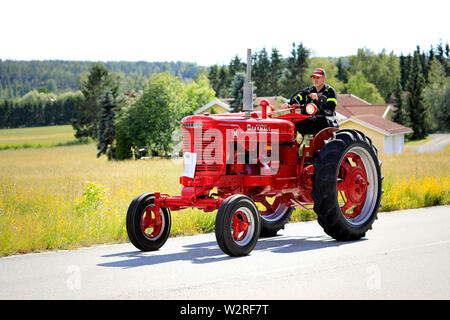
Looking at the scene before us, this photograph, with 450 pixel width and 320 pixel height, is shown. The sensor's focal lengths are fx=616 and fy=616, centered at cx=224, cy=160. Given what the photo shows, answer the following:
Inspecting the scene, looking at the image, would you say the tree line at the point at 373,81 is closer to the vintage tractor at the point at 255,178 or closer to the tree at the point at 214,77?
the tree at the point at 214,77

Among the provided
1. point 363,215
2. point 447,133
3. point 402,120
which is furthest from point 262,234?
point 447,133

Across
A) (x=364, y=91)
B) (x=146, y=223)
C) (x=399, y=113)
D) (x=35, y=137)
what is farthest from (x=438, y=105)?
(x=146, y=223)

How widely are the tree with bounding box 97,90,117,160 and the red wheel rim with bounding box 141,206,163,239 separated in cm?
5666

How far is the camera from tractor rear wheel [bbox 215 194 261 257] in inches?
290

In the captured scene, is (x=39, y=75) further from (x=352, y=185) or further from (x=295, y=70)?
(x=352, y=185)

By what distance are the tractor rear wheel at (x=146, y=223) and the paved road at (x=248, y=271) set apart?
0.50ft

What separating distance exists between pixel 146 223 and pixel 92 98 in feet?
281

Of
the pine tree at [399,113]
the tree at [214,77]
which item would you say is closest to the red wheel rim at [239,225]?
the pine tree at [399,113]

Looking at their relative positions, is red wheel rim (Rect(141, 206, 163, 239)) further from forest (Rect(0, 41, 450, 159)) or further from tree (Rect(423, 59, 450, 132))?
tree (Rect(423, 59, 450, 132))

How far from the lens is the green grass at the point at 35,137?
188ft

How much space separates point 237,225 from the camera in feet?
25.2

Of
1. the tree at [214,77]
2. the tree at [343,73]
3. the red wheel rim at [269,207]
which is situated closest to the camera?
the red wheel rim at [269,207]

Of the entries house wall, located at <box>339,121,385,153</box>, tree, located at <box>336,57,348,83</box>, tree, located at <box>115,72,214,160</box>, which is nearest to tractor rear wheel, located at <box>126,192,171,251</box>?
tree, located at <box>115,72,214,160</box>
